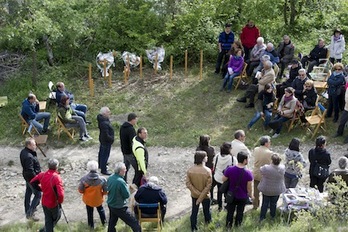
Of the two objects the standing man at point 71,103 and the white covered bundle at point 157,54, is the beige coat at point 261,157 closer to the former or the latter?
the standing man at point 71,103

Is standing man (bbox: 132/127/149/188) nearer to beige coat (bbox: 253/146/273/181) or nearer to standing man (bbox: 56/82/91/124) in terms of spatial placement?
beige coat (bbox: 253/146/273/181)

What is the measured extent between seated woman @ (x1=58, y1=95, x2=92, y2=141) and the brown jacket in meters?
5.20

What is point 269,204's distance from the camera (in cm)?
964

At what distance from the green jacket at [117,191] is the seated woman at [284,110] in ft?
18.8

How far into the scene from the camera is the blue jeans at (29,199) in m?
10.3

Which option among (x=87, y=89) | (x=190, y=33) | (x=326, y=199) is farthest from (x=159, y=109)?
(x=326, y=199)

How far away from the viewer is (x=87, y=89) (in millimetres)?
16312

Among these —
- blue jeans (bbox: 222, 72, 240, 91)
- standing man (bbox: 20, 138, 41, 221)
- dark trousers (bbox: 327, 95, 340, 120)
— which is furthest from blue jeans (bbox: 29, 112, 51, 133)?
dark trousers (bbox: 327, 95, 340, 120)

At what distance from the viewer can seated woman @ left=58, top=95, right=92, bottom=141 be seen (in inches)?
534

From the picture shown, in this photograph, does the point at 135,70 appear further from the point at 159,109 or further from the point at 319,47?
the point at 319,47

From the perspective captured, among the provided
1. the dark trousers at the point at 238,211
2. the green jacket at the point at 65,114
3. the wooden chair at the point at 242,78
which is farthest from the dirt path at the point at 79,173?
the wooden chair at the point at 242,78

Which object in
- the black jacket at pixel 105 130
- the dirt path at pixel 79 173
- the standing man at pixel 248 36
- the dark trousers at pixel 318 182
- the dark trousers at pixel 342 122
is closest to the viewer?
the dark trousers at pixel 318 182

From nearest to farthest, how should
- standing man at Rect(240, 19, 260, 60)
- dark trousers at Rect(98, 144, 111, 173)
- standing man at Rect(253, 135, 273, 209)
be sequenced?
1. standing man at Rect(253, 135, 273, 209)
2. dark trousers at Rect(98, 144, 111, 173)
3. standing man at Rect(240, 19, 260, 60)

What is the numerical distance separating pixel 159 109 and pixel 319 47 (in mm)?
5044
